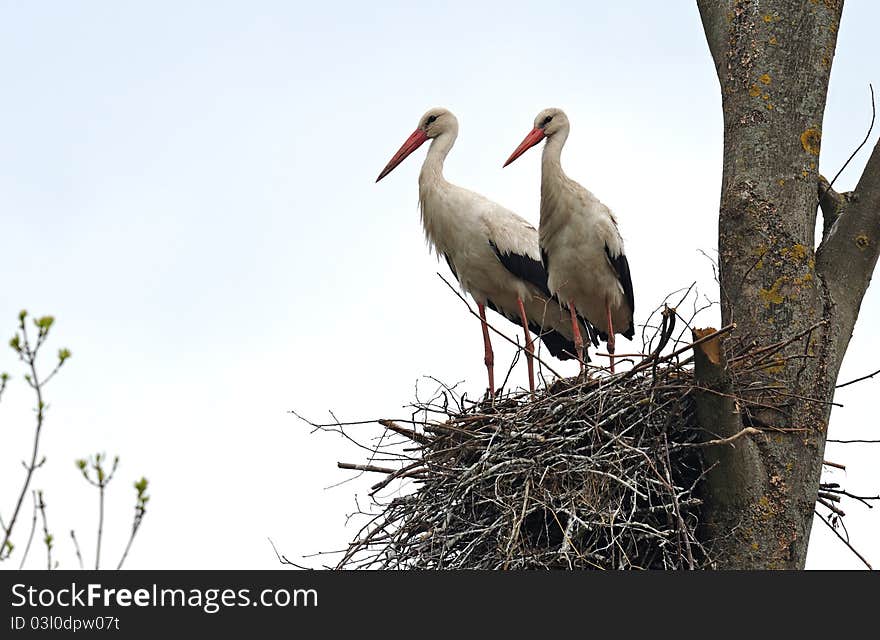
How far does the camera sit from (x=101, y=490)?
2.76 meters

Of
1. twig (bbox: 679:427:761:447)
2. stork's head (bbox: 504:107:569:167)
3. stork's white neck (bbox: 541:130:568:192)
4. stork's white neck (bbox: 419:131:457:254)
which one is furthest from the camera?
stork's white neck (bbox: 419:131:457:254)

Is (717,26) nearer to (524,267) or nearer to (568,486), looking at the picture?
(568,486)

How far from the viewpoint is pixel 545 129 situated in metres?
7.46

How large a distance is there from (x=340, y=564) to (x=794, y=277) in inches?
74.4

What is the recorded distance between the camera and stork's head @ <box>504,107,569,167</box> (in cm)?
740

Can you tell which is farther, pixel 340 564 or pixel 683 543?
pixel 340 564

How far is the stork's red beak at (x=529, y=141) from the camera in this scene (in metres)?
7.47

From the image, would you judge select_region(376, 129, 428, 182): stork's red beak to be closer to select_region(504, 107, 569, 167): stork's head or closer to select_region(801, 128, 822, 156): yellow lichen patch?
select_region(504, 107, 569, 167): stork's head

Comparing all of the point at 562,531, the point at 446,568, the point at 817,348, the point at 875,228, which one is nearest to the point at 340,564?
the point at 446,568

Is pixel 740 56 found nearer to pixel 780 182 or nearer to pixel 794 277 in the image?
pixel 780 182

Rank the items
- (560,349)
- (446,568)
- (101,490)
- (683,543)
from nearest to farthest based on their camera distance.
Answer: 1. (101,490)
2. (683,543)
3. (446,568)
4. (560,349)

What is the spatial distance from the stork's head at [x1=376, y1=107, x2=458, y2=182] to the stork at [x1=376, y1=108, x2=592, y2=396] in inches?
8.3

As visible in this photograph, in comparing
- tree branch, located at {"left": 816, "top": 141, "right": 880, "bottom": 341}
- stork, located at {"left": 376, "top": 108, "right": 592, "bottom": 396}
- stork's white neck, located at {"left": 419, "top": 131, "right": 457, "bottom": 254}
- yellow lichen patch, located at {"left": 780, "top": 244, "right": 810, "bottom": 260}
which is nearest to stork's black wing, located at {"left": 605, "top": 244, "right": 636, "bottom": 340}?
stork, located at {"left": 376, "top": 108, "right": 592, "bottom": 396}

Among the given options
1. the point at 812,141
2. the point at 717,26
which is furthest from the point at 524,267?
the point at 812,141
